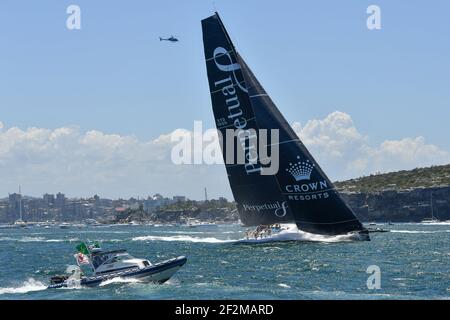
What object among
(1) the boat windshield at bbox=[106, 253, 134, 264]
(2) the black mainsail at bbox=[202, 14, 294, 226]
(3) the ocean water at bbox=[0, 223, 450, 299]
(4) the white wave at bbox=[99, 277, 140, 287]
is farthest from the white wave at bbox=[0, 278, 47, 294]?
(2) the black mainsail at bbox=[202, 14, 294, 226]

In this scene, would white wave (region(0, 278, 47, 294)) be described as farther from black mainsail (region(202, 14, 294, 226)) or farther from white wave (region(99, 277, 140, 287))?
black mainsail (region(202, 14, 294, 226))

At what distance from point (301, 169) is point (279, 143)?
251 centimetres

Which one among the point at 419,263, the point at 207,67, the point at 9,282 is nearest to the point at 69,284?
the point at 9,282

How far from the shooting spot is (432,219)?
183250 millimetres

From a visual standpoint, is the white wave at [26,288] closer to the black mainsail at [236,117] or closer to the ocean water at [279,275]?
the ocean water at [279,275]

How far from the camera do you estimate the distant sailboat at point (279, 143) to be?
58375mm

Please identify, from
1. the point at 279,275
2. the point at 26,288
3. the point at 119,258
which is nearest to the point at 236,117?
the point at 279,275

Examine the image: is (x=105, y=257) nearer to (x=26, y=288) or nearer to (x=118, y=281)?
(x=118, y=281)

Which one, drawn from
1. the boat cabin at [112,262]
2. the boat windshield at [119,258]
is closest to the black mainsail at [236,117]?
the boat windshield at [119,258]

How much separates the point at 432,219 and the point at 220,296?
528ft

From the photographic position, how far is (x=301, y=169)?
191 ft

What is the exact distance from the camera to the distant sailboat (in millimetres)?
58375

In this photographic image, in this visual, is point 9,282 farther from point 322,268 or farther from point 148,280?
point 322,268
